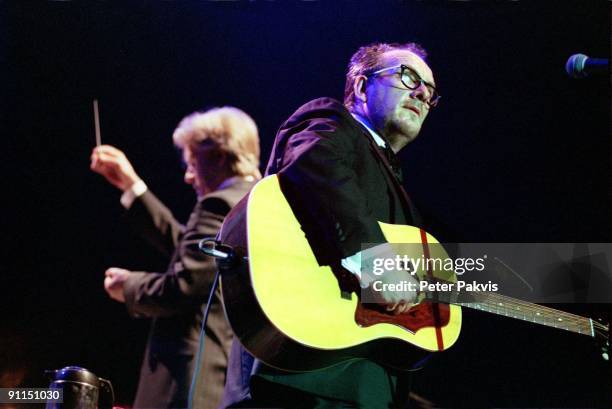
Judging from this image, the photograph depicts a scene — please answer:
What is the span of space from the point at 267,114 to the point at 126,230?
1.09 m

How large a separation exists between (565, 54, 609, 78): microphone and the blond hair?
2.02m

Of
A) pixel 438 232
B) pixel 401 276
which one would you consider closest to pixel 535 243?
pixel 438 232

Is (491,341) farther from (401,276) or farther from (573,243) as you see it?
(401,276)

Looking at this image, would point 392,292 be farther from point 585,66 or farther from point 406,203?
point 585,66

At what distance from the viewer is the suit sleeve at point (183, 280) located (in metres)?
3.54

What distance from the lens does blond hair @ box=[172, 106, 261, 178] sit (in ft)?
13.3

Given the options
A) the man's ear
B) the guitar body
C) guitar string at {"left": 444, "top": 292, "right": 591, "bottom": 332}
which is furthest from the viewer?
the man's ear

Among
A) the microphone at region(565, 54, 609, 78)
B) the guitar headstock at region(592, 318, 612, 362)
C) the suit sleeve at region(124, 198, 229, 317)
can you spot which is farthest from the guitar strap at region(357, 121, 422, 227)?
the suit sleeve at region(124, 198, 229, 317)

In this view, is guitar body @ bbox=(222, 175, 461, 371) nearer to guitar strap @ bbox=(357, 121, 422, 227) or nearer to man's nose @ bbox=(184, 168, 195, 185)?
guitar strap @ bbox=(357, 121, 422, 227)

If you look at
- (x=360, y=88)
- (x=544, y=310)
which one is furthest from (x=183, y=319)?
(x=544, y=310)

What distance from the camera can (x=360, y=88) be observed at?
2840mm

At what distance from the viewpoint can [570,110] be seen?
13.7 ft

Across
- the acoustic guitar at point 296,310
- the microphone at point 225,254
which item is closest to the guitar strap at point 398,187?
the acoustic guitar at point 296,310

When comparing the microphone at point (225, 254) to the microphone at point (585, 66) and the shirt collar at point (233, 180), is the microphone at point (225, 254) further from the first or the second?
the shirt collar at point (233, 180)
